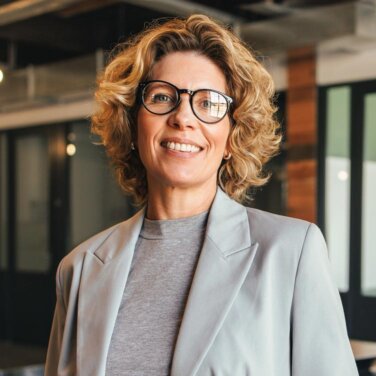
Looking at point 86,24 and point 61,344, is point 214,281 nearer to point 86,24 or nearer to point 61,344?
point 61,344

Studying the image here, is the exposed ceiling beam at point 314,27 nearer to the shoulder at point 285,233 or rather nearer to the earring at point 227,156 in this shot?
the earring at point 227,156

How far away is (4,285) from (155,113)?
25.3 feet

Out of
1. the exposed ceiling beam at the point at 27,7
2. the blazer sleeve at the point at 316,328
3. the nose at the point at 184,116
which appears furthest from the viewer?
the exposed ceiling beam at the point at 27,7

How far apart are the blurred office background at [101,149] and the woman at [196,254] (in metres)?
2.03

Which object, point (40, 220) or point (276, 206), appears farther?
point (40, 220)

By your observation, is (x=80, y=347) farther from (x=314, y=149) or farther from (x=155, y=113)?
(x=314, y=149)

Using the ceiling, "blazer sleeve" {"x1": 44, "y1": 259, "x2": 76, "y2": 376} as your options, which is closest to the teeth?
"blazer sleeve" {"x1": 44, "y1": 259, "x2": 76, "y2": 376}

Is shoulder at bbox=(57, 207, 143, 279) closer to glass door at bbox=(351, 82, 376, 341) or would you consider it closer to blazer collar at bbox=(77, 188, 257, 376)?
blazer collar at bbox=(77, 188, 257, 376)

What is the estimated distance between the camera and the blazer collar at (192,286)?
1254 mm

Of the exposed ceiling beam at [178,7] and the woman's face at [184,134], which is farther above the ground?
the exposed ceiling beam at [178,7]

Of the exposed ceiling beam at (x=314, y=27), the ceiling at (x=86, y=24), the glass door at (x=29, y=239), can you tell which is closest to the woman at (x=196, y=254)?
the exposed ceiling beam at (x=314, y=27)

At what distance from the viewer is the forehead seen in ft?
4.56

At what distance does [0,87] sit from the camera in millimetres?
7246

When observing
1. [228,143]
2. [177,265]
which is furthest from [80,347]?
[228,143]
